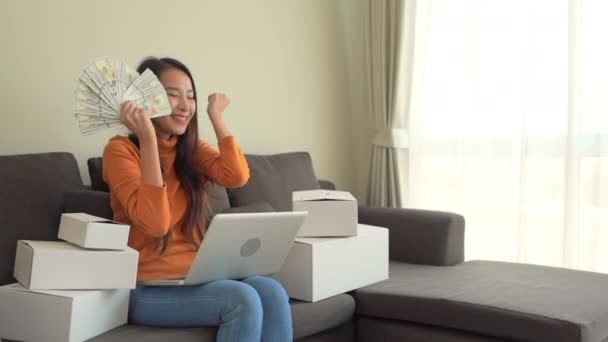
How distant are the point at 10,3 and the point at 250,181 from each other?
3.69ft

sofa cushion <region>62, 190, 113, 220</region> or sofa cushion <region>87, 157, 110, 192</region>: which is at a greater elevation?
sofa cushion <region>87, 157, 110, 192</region>

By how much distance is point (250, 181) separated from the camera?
319 cm

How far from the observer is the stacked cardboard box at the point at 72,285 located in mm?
1966

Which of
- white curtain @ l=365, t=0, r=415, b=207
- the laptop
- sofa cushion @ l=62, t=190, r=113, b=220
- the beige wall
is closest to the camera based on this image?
the laptop

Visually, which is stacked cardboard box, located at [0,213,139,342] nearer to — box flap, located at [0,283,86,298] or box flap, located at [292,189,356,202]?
box flap, located at [0,283,86,298]

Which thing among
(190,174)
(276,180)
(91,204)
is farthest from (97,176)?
(276,180)

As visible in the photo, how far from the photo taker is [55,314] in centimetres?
196

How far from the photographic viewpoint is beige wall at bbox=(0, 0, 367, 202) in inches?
108

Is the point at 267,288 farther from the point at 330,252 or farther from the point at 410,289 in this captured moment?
the point at 410,289

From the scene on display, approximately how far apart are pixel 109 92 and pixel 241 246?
1.88ft

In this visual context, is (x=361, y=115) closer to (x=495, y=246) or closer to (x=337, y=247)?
(x=495, y=246)

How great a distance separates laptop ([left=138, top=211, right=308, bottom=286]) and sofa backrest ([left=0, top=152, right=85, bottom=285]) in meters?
0.42

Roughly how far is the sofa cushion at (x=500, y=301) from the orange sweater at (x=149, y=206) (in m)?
0.75

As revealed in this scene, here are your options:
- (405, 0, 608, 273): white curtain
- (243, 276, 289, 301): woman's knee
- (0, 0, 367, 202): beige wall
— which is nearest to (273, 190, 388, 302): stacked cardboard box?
(243, 276, 289, 301): woman's knee
